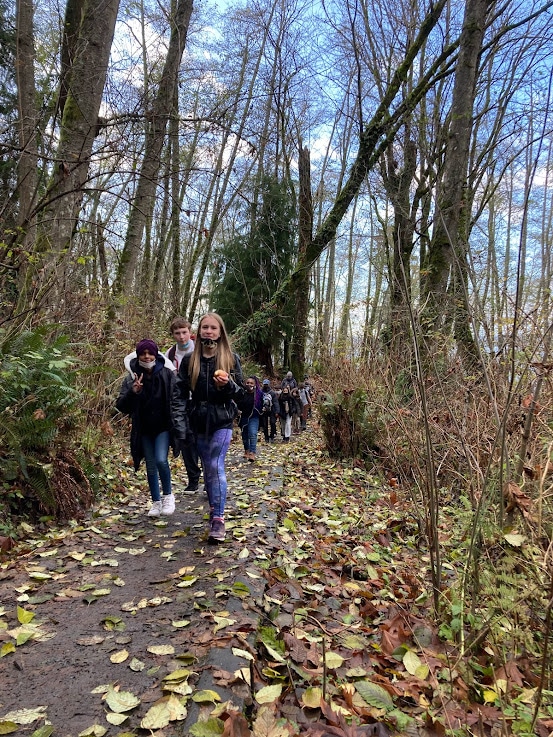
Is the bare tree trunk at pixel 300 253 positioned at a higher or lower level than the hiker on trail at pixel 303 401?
higher

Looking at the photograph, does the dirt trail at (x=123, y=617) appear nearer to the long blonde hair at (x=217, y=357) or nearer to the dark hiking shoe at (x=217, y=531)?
the dark hiking shoe at (x=217, y=531)

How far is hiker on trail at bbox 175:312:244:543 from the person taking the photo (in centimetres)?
400

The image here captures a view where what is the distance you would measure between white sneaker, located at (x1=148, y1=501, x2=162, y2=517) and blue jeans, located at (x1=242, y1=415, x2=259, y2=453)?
4.19 meters

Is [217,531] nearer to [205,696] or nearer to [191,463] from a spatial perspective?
[191,463]

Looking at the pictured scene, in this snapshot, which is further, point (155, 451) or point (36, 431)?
point (155, 451)

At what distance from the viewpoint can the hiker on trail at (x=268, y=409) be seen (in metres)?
11.6

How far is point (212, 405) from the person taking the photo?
4090 mm

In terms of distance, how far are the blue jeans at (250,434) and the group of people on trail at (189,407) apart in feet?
11.6

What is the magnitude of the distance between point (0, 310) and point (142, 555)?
3.48 meters

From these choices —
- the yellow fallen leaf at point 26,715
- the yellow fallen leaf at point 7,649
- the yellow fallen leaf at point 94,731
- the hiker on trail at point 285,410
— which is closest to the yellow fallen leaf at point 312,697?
the yellow fallen leaf at point 94,731

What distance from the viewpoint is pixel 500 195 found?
20734 millimetres

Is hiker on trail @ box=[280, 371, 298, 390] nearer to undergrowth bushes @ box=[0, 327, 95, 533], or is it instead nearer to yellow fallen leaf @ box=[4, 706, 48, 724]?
undergrowth bushes @ box=[0, 327, 95, 533]

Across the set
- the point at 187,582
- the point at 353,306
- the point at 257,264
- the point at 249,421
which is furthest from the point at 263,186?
the point at 187,582

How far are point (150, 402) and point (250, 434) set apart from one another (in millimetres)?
4697
